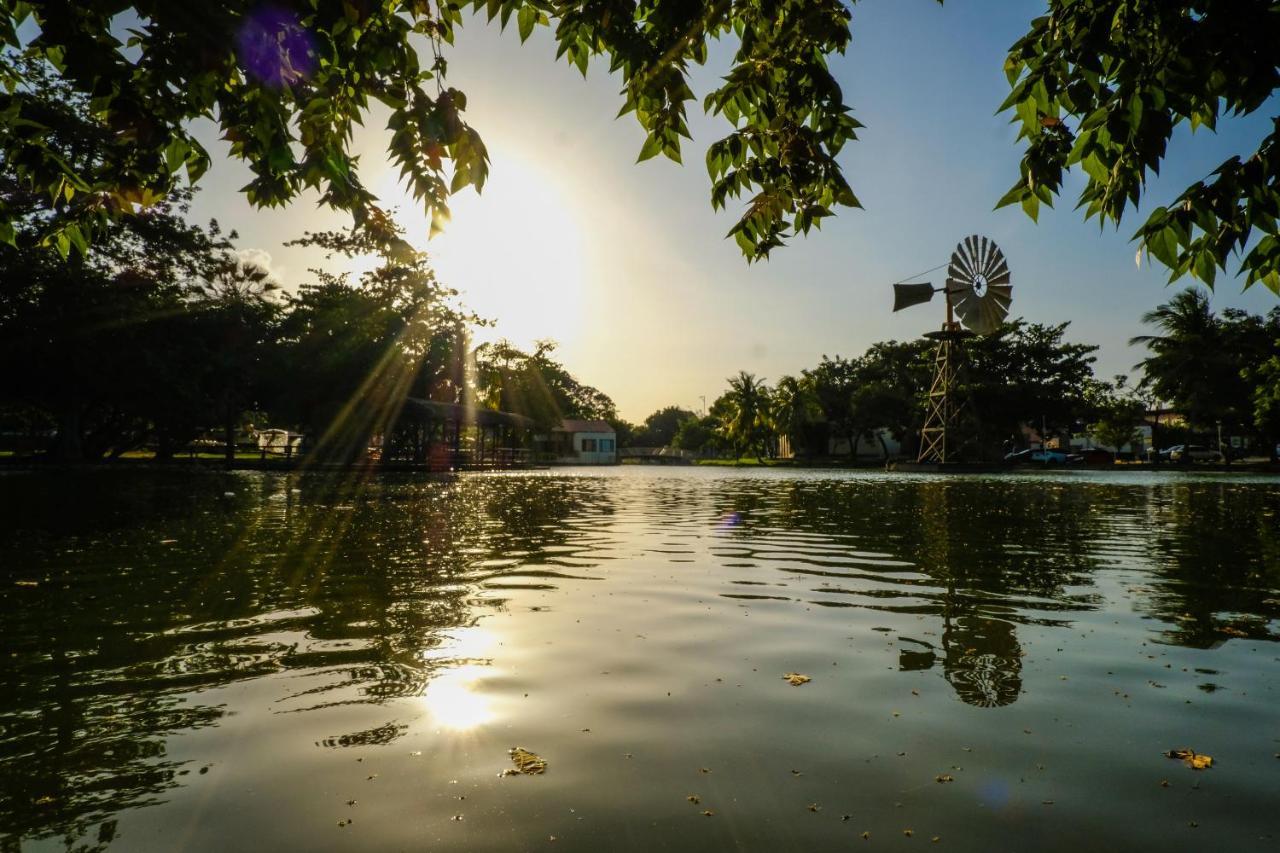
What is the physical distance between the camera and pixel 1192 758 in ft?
9.64

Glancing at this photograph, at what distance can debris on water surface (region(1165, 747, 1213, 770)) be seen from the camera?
2869 millimetres

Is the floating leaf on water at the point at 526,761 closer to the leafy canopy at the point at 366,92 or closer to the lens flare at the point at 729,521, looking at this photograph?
the leafy canopy at the point at 366,92

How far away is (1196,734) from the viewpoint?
3.21 meters

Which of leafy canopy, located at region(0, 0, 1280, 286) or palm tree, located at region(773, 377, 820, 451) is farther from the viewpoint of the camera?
palm tree, located at region(773, 377, 820, 451)

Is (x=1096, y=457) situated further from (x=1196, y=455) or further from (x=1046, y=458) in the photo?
(x=1196, y=455)

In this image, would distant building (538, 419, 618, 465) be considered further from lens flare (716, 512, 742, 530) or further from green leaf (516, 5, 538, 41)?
green leaf (516, 5, 538, 41)

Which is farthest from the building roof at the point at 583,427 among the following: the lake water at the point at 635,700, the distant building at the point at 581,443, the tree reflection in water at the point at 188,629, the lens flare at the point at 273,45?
the lens flare at the point at 273,45

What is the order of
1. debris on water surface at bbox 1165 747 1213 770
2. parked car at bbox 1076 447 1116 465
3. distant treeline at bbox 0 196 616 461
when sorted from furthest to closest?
parked car at bbox 1076 447 1116 465, distant treeline at bbox 0 196 616 461, debris on water surface at bbox 1165 747 1213 770

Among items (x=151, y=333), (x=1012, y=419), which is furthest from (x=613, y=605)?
(x=1012, y=419)

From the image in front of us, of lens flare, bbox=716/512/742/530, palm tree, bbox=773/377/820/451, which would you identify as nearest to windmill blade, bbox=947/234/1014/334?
palm tree, bbox=773/377/820/451

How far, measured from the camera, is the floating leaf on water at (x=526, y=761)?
2.82 metres

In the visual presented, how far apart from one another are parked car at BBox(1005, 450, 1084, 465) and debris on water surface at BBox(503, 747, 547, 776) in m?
59.4

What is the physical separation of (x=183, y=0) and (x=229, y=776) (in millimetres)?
2980

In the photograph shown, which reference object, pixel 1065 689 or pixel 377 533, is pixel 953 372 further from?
pixel 1065 689
